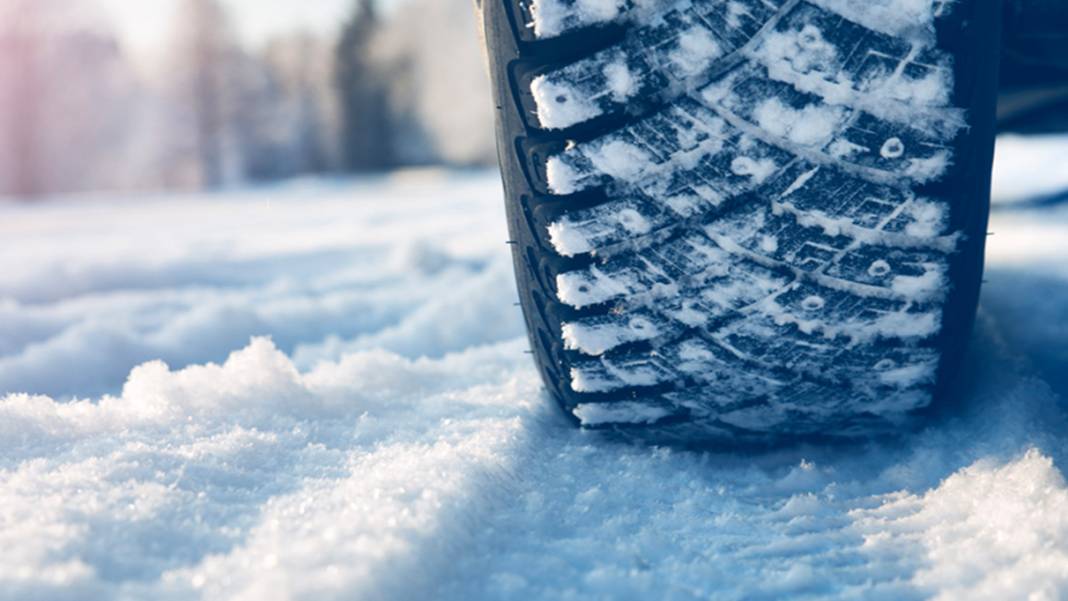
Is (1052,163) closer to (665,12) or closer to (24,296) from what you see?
(665,12)

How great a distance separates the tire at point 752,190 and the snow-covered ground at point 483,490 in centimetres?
10

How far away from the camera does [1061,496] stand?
743 millimetres

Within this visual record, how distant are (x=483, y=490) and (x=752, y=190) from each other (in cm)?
40

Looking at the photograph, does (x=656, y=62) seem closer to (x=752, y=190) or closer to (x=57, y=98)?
(x=752, y=190)

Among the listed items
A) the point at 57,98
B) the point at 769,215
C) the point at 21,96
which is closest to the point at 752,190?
the point at 769,215

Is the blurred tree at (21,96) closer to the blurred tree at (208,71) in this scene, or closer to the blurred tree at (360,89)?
the blurred tree at (208,71)

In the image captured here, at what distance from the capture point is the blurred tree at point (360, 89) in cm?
2177

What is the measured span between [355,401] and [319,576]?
1.81 feet

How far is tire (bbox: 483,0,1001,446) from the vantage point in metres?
0.74

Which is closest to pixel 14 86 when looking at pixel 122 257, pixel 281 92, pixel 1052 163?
pixel 281 92

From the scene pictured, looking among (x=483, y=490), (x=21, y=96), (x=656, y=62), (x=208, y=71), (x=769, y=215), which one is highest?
(x=656, y=62)

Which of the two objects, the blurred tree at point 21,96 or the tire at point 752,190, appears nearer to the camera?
the tire at point 752,190

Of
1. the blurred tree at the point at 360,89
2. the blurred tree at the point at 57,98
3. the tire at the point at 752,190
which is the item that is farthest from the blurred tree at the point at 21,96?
the tire at the point at 752,190

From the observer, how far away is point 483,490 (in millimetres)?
816
